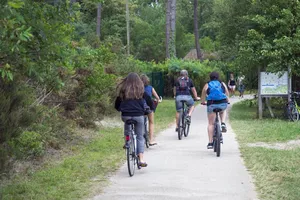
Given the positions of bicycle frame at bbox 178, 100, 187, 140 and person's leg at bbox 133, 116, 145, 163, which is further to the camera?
bicycle frame at bbox 178, 100, 187, 140

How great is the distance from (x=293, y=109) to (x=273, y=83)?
1.20 m

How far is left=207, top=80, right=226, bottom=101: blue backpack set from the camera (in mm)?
11250

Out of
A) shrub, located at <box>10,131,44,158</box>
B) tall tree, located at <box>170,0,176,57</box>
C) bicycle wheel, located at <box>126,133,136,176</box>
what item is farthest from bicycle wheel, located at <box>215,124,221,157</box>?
Answer: tall tree, located at <box>170,0,176,57</box>

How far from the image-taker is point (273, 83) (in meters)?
19.5

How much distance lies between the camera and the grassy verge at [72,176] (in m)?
7.57

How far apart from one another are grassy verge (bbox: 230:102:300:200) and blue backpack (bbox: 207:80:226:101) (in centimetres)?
126

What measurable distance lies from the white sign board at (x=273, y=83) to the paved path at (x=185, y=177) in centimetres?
724

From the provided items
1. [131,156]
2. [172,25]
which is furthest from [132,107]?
[172,25]

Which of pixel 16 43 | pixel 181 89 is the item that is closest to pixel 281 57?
pixel 181 89

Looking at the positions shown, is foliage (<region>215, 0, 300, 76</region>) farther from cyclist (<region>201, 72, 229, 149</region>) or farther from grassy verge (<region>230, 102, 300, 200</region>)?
cyclist (<region>201, 72, 229, 149</region>)

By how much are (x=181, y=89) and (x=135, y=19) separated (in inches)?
1984

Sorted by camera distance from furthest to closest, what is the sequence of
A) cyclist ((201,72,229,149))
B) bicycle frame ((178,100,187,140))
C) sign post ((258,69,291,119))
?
sign post ((258,69,291,119)), bicycle frame ((178,100,187,140)), cyclist ((201,72,229,149))

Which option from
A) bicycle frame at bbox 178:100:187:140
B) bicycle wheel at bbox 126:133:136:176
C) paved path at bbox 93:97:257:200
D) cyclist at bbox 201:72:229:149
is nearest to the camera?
paved path at bbox 93:97:257:200

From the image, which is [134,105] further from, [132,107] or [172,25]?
[172,25]
